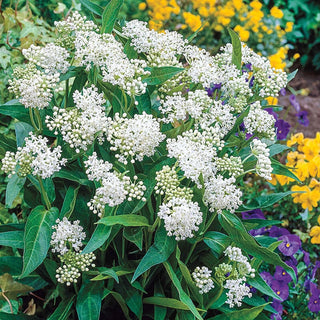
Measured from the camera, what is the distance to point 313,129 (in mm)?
4648

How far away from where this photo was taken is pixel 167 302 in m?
1.69

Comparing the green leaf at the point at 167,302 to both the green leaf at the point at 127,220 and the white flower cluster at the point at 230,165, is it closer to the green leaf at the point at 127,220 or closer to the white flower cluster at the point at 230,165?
the green leaf at the point at 127,220

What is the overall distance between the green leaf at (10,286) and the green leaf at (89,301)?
10.8 inches

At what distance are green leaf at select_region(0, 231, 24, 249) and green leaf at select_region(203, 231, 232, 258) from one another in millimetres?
700

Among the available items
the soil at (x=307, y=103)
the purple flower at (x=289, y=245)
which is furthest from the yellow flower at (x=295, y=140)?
the purple flower at (x=289, y=245)

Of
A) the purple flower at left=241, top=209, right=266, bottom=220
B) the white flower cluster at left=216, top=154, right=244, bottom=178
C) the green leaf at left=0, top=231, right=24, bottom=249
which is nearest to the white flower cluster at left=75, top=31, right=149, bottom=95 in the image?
the white flower cluster at left=216, top=154, right=244, bottom=178

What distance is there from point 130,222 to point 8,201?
0.45 meters

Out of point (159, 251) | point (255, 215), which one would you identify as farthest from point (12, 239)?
point (255, 215)

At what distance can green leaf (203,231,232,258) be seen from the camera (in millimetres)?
1684

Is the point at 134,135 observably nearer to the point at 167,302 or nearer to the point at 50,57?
the point at 50,57

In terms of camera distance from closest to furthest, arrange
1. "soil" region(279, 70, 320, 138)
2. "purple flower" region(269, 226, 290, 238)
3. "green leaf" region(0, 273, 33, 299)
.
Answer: "green leaf" region(0, 273, 33, 299)
"purple flower" region(269, 226, 290, 238)
"soil" region(279, 70, 320, 138)

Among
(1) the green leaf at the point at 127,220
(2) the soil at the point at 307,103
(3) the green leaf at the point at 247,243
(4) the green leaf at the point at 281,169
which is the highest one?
(4) the green leaf at the point at 281,169

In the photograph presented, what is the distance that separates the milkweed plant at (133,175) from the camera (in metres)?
1.46

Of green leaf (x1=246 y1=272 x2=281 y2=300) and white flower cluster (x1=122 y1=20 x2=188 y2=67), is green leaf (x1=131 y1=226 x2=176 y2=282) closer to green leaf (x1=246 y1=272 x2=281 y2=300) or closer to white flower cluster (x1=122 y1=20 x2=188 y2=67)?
green leaf (x1=246 y1=272 x2=281 y2=300)
